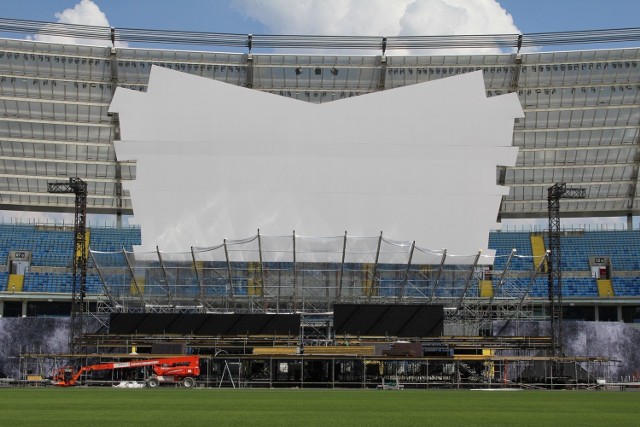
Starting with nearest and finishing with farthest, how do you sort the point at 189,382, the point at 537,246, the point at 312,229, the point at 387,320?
the point at 189,382 → the point at 387,320 → the point at 312,229 → the point at 537,246

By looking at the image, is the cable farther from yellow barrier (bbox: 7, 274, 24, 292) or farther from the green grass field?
the green grass field

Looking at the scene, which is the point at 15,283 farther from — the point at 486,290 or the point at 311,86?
the point at 486,290

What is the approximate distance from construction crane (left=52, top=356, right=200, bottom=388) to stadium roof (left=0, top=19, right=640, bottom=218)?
24.8 m

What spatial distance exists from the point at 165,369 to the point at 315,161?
49.1 ft

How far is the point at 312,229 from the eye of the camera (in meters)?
54.2

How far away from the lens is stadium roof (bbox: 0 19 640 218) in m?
66.1

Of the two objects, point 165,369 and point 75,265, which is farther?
point 75,265

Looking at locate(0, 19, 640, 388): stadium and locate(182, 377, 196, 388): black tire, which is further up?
locate(0, 19, 640, 388): stadium

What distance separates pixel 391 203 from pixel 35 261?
2860cm

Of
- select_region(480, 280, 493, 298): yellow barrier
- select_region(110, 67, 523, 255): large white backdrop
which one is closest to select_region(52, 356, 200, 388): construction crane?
select_region(110, 67, 523, 255): large white backdrop

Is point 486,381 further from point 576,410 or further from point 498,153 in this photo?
point 576,410

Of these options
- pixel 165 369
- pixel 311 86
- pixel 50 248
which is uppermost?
pixel 311 86

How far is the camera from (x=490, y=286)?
56312 mm

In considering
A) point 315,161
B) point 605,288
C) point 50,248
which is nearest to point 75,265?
point 315,161
